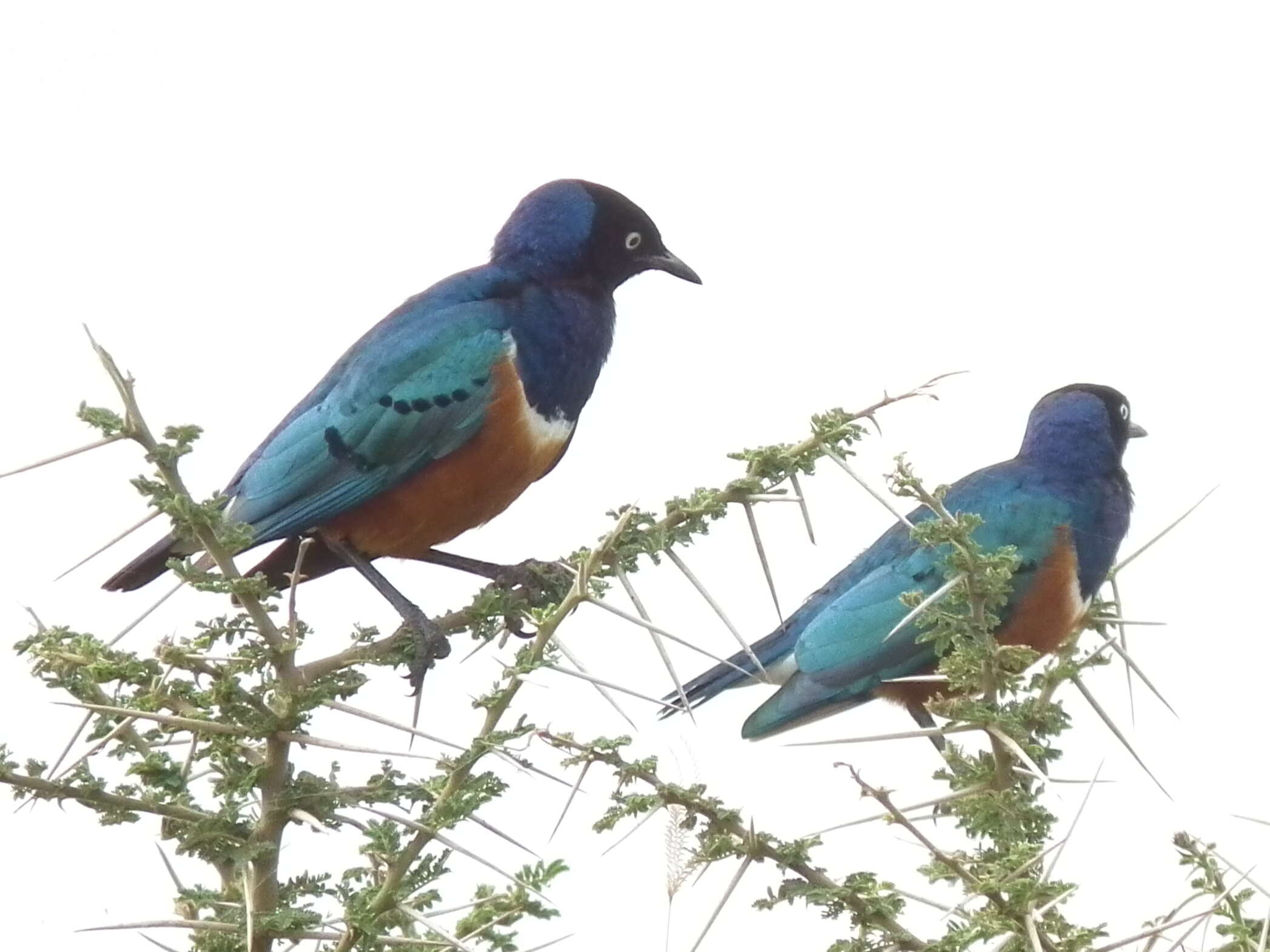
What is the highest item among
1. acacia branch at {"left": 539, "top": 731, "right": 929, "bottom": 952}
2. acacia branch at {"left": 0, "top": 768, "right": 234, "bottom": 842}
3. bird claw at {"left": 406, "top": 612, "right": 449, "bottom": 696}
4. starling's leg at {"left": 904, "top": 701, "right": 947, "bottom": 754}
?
starling's leg at {"left": 904, "top": 701, "right": 947, "bottom": 754}

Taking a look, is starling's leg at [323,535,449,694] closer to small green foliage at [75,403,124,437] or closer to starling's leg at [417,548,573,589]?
starling's leg at [417,548,573,589]

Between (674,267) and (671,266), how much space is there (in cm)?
1

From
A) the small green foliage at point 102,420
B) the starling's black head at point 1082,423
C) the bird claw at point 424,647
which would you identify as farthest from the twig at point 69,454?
the starling's black head at point 1082,423

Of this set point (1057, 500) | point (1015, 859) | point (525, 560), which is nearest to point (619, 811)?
point (1015, 859)

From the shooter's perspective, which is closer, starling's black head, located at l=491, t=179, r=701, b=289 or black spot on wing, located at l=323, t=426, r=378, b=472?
black spot on wing, located at l=323, t=426, r=378, b=472

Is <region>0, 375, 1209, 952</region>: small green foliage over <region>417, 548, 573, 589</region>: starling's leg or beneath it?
beneath

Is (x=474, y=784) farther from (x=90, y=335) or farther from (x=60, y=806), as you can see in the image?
(x=90, y=335)

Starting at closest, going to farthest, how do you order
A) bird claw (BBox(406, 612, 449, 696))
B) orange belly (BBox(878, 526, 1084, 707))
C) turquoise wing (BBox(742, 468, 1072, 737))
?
1. bird claw (BBox(406, 612, 449, 696))
2. turquoise wing (BBox(742, 468, 1072, 737))
3. orange belly (BBox(878, 526, 1084, 707))

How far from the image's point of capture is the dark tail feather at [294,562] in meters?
5.77

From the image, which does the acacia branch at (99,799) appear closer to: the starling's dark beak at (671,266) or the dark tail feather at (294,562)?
the dark tail feather at (294,562)

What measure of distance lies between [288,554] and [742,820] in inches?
108

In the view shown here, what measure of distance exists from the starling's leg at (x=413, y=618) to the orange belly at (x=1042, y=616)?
202cm

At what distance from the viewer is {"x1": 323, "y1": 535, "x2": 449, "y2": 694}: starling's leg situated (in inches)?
198

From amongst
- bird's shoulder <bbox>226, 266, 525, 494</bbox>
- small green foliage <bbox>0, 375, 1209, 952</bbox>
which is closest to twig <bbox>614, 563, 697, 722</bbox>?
small green foliage <bbox>0, 375, 1209, 952</bbox>
